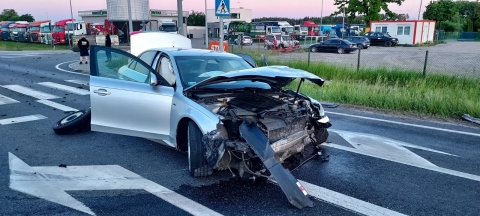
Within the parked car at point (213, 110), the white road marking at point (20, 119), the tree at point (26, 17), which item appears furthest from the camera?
the tree at point (26, 17)

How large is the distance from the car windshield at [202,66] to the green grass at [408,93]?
4877 millimetres

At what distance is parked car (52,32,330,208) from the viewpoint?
3986mm

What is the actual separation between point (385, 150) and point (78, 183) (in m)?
4.43

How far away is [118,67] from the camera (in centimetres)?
556

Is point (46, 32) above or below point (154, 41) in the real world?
above

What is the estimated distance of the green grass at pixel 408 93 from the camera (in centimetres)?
844

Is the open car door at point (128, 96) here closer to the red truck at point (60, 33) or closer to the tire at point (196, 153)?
the tire at point (196, 153)

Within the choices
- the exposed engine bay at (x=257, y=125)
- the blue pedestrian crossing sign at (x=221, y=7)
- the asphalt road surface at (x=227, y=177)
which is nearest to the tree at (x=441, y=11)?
the blue pedestrian crossing sign at (x=221, y=7)

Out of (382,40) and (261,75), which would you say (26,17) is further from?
(261,75)

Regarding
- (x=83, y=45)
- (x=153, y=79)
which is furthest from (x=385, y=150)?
(x=83, y=45)

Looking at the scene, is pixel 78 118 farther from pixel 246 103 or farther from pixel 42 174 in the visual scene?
pixel 246 103

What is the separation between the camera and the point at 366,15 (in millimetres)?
54250

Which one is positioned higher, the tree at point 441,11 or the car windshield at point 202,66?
the tree at point 441,11

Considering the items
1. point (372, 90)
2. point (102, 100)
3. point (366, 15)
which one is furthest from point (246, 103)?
point (366, 15)
